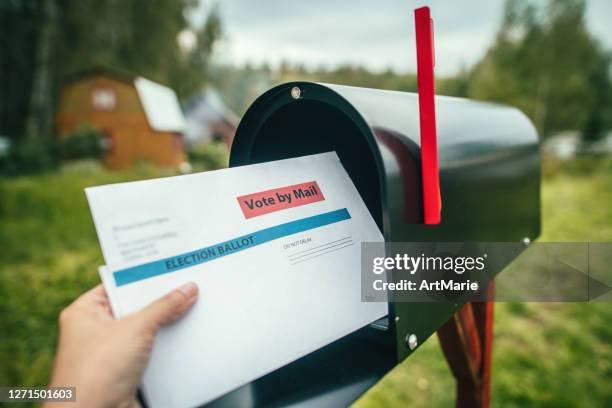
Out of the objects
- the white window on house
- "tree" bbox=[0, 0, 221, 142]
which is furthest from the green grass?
the white window on house

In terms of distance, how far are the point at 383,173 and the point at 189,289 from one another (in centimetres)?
39

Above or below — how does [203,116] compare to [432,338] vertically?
above

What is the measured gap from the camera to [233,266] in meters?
0.75

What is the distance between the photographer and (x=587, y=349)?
285cm

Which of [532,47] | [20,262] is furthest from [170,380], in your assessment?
[532,47]

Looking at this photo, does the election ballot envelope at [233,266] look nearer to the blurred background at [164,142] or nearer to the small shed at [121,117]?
the blurred background at [164,142]

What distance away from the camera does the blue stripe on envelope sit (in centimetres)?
66

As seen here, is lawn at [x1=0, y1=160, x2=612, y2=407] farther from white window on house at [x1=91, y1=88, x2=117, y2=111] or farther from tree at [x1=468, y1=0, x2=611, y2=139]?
tree at [x1=468, y1=0, x2=611, y2=139]

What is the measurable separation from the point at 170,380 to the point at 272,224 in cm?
32

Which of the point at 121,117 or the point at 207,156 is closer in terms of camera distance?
the point at 121,117

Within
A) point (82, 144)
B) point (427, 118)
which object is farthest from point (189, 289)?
point (82, 144)

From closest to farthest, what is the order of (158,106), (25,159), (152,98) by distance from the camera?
(25,159) < (152,98) < (158,106)

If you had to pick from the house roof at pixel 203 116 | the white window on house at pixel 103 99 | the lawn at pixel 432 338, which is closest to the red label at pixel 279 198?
the lawn at pixel 432 338

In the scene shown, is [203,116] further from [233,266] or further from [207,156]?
[233,266]
